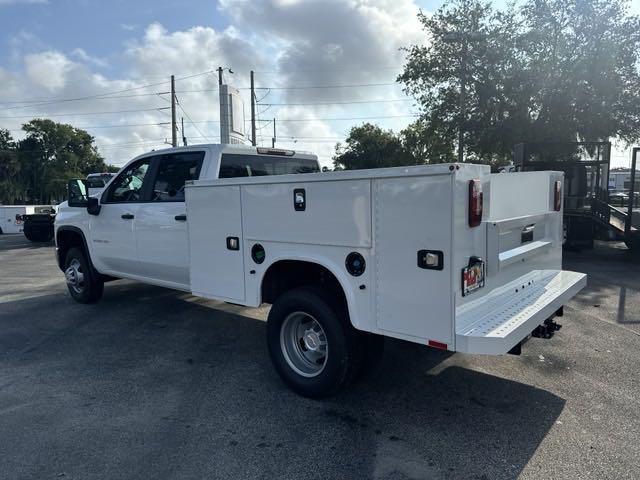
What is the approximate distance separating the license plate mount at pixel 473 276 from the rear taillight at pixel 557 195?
71.5 inches

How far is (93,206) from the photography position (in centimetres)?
668

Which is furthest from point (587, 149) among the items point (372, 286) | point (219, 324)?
point (372, 286)

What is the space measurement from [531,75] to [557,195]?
14.1 metres

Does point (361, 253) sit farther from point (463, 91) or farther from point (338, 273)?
point (463, 91)

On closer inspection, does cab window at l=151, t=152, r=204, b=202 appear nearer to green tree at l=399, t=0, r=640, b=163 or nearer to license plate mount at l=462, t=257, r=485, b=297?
license plate mount at l=462, t=257, r=485, b=297

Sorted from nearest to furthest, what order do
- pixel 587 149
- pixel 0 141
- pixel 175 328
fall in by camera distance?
pixel 175 328
pixel 587 149
pixel 0 141

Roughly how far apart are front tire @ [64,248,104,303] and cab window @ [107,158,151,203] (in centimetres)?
124

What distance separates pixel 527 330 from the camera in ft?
10.9

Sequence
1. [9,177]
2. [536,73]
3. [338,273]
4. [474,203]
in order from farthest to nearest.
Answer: [9,177]
[536,73]
[338,273]
[474,203]

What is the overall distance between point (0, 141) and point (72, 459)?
7043 cm

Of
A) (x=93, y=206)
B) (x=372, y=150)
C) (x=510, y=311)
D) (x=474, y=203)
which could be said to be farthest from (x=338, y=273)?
(x=372, y=150)

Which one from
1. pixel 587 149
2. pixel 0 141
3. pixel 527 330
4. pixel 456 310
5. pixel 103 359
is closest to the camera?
pixel 456 310

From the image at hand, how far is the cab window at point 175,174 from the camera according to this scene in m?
Result: 5.55

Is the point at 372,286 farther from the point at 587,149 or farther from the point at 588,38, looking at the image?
the point at 588,38
